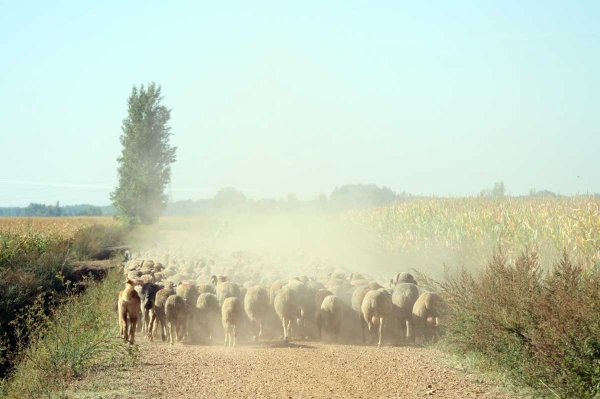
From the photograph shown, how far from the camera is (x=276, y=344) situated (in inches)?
499

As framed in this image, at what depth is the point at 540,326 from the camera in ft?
27.2

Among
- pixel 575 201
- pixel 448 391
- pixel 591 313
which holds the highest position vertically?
pixel 575 201

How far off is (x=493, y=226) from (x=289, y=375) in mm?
12947

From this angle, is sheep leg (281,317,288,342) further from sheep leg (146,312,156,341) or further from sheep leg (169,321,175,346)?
sheep leg (146,312,156,341)

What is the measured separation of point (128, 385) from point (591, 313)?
6.75 meters

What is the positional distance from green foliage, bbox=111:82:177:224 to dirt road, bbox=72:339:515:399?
155 ft

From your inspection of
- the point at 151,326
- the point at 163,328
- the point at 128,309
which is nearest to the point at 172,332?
the point at 163,328

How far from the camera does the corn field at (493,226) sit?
16406mm

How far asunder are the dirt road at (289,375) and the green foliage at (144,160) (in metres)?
47.3

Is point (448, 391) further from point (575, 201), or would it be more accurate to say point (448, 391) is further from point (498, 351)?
point (575, 201)

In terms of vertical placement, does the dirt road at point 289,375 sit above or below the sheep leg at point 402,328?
below

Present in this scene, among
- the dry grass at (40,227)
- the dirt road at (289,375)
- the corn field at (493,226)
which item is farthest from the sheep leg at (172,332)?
the dry grass at (40,227)

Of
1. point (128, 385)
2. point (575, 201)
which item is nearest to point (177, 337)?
point (128, 385)

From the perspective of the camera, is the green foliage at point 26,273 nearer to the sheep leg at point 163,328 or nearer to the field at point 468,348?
the sheep leg at point 163,328
